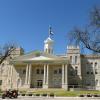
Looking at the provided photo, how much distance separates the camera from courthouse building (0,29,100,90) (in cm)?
6350

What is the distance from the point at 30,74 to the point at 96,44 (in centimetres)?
3451

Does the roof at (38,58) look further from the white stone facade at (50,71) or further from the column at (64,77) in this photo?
the column at (64,77)

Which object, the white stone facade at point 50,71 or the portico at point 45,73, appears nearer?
the portico at point 45,73

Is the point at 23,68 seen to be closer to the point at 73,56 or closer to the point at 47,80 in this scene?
the point at 47,80

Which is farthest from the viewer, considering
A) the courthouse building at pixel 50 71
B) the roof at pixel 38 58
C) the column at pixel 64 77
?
the roof at pixel 38 58

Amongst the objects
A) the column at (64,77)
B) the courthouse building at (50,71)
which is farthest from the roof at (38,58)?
the column at (64,77)

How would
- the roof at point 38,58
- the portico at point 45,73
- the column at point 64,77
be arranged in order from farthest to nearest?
the roof at point 38,58 → the portico at point 45,73 → the column at point 64,77

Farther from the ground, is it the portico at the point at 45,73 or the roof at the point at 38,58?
the roof at the point at 38,58

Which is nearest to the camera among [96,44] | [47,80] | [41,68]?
[96,44]

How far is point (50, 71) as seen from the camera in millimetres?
65438

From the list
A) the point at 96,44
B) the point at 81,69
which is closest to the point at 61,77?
the point at 81,69

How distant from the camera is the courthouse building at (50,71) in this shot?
6350cm

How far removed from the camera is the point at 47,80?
205ft

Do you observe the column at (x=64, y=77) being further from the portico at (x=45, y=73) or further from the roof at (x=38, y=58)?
the roof at (x=38, y=58)
